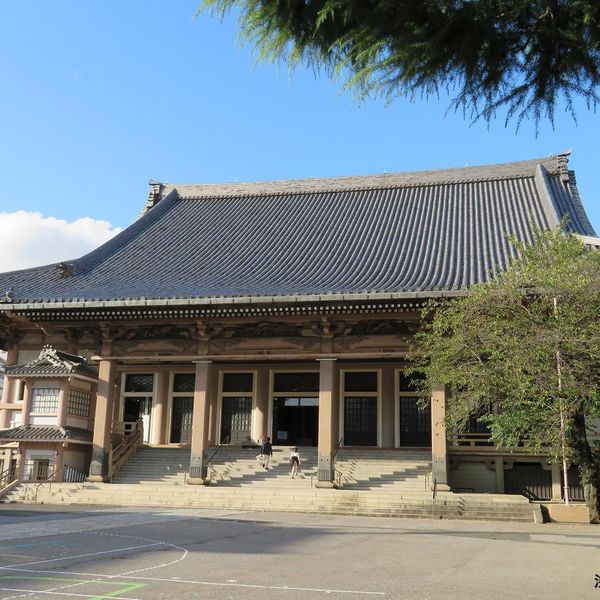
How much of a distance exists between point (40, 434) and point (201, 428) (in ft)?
14.4

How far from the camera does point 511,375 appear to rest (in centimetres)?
1327

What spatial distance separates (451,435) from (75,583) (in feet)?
47.1

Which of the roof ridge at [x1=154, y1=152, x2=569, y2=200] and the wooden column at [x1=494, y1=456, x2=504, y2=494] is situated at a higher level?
the roof ridge at [x1=154, y1=152, x2=569, y2=200]

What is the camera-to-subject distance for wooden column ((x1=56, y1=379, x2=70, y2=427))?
19000 millimetres

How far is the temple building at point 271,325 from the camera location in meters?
18.4

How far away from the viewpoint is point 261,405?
23.4m

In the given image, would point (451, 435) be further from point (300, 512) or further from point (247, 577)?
point (247, 577)

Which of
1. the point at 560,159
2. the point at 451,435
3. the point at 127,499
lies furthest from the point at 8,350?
the point at 560,159

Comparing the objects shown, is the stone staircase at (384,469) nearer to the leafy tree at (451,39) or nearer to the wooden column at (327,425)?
the wooden column at (327,425)

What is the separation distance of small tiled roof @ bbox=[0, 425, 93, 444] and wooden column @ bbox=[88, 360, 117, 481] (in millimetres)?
575

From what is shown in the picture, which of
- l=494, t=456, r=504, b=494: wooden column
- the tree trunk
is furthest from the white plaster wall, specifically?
the tree trunk

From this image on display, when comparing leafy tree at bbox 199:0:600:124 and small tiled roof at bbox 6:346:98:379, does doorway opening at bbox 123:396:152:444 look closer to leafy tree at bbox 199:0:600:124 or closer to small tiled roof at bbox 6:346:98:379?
small tiled roof at bbox 6:346:98:379

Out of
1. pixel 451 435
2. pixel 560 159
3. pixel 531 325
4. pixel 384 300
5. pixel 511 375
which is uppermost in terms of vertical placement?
pixel 560 159

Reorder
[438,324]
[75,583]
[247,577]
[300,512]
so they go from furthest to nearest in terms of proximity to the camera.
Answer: [300,512]
[438,324]
[247,577]
[75,583]
